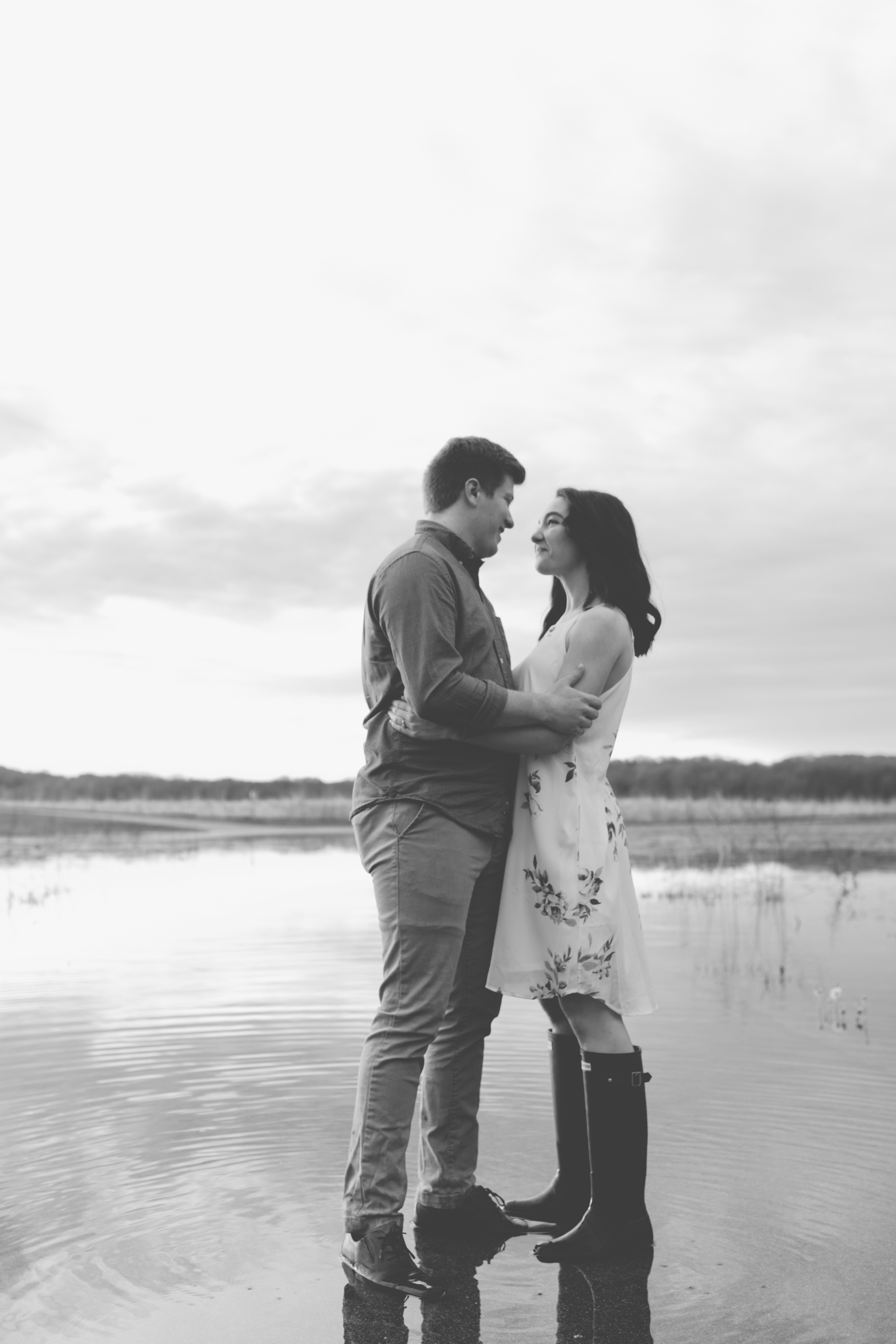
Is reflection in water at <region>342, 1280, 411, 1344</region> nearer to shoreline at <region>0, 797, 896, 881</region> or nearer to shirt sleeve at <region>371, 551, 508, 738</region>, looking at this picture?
shirt sleeve at <region>371, 551, 508, 738</region>

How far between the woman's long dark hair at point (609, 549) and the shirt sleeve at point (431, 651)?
558mm

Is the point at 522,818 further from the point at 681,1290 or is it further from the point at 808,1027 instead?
the point at 808,1027

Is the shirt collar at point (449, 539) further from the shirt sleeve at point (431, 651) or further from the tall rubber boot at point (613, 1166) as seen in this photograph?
the tall rubber boot at point (613, 1166)

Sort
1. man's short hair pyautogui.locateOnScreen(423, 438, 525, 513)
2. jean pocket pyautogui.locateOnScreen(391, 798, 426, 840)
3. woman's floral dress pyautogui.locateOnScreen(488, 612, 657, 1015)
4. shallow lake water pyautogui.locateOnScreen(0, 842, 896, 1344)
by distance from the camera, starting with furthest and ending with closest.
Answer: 1. man's short hair pyautogui.locateOnScreen(423, 438, 525, 513)
2. woman's floral dress pyautogui.locateOnScreen(488, 612, 657, 1015)
3. jean pocket pyautogui.locateOnScreen(391, 798, 426, 840)
4. shallow lake water pyautogui.locateOnScreen(0, 842, 896, 1344)

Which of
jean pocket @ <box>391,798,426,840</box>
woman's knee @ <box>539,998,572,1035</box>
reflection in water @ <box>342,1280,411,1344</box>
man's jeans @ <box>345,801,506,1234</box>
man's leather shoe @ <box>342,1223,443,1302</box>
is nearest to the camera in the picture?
reflection in water @ <box>342,1280,411,1344</box>

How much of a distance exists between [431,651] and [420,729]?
0.81 ft

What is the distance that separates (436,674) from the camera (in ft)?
11.3

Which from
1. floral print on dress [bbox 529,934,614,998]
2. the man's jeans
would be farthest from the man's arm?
floral print on dress [bbox 529,934,614,998]

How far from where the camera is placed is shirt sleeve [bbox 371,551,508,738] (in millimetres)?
3457

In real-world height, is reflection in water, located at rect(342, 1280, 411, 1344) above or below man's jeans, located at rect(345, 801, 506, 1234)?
below

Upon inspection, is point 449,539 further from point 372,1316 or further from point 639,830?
point 639,830

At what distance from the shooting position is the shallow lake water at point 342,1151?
304 cm

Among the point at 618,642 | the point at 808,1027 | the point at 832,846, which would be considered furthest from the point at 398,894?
the point at 832,846

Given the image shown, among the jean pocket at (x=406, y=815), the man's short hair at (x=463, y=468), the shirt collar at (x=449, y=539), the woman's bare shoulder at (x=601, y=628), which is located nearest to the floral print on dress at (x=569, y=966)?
the jean pocket at (x=406, y=815)
